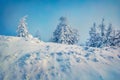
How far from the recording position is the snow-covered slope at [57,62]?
13.2 metres

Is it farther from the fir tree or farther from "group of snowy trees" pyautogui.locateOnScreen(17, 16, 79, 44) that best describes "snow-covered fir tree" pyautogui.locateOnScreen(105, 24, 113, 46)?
the fir tree

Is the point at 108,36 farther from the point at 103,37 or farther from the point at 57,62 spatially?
the point at 57,62

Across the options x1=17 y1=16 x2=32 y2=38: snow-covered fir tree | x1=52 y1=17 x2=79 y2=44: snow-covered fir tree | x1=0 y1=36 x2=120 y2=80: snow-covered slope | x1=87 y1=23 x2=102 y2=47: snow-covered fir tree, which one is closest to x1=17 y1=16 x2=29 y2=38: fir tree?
x1=17 y1=16 x2=32 y2=38: snow-covered fir tree

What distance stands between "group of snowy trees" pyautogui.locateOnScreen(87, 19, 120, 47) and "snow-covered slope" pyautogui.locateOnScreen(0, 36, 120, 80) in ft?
62.0

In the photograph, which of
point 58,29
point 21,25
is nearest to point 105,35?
point 58,29

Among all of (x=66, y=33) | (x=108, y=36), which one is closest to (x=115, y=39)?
(x=108, y=36)

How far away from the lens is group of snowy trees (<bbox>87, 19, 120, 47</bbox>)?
3517 centimetres

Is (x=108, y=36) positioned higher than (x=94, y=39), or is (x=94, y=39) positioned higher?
(x=108, y=36)

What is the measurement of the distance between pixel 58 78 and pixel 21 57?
3.66m

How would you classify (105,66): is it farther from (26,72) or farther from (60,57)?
(26,72)

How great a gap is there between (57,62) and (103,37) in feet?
83.1

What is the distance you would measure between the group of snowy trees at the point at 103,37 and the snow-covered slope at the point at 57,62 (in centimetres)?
1890

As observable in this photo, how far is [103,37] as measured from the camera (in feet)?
126

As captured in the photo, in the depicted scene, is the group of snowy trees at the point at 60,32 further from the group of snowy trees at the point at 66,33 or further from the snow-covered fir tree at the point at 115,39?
the snow-covered fir tree at the point at 115,39
